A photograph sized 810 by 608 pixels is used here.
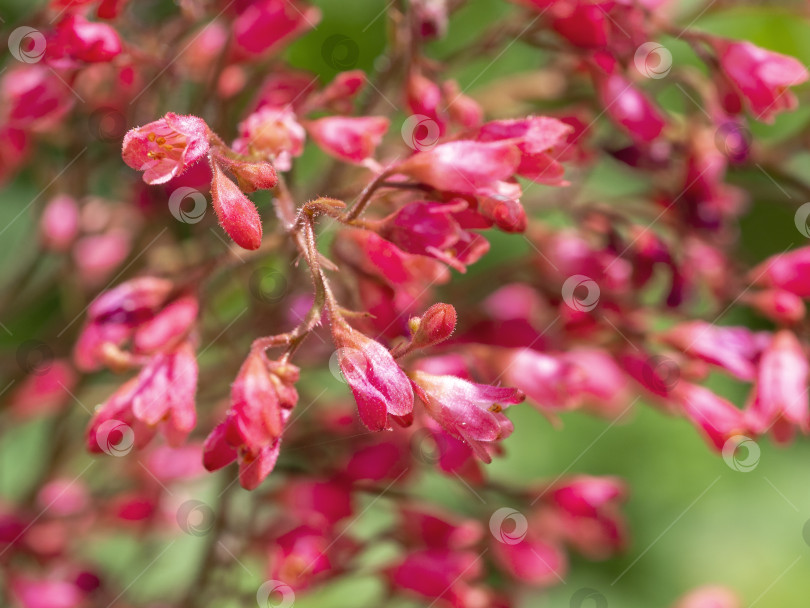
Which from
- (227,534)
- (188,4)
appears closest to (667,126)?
(188,4)

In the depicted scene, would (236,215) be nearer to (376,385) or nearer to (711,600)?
(376,385)

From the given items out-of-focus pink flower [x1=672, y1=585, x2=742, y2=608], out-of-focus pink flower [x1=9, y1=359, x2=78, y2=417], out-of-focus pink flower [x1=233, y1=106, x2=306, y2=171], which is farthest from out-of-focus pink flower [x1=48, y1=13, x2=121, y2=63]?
out-of-focus pink flower [x1=672, y1=585, x2=742, y2=608]

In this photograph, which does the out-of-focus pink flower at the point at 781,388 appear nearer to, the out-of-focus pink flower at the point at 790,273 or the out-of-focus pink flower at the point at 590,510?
the out-of-focus pink flower at the point at 790,273

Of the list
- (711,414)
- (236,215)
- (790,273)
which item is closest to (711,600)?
(711,414)

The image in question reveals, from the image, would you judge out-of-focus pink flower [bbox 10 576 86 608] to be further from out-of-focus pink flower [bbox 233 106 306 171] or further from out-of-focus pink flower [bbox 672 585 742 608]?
out-of-focus pink flower [bbox 672 585 742 608]

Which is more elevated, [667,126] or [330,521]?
[667,126]

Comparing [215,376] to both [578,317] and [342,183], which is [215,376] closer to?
[342,183]
